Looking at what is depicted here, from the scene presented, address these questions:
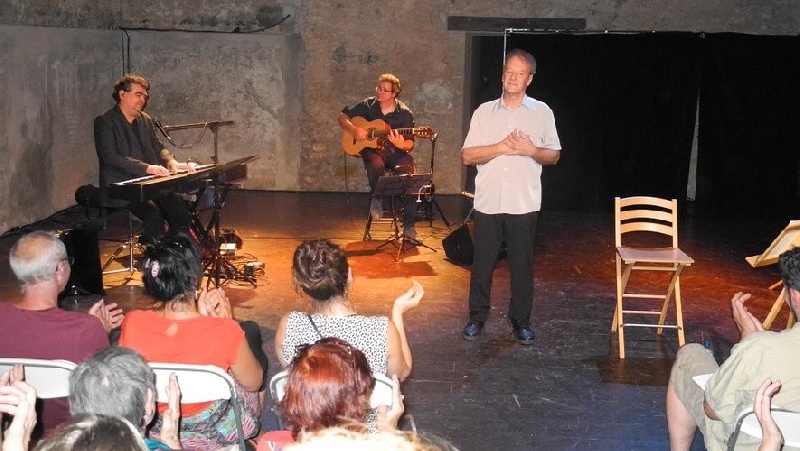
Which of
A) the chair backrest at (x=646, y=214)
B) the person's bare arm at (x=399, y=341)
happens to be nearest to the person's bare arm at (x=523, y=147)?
the chair backrest at (x=646, y=214)

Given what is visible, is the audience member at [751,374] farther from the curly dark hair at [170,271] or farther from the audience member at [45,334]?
the audience member at [45,334]

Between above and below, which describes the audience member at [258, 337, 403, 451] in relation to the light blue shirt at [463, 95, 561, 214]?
below

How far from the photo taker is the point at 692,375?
12.3 feet

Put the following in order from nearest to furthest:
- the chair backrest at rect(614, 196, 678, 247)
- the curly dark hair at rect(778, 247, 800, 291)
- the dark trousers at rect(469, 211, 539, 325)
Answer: the curly dark hair at rect(778, 247, 800, 291), the dark trousers at rect(469, 211, 539, 325), the chair backrest at rect(614, 196, 678, 247)

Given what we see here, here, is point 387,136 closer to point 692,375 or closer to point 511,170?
point 511,170

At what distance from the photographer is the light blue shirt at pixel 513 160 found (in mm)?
5574

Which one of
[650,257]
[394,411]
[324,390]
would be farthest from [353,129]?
[324,390]

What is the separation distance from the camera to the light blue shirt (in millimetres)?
5574

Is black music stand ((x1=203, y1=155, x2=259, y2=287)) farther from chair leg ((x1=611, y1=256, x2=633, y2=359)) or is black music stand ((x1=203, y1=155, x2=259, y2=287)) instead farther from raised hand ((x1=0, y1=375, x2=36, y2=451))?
raised hand ((x1=0, y1=375, x2=36, y2=451))

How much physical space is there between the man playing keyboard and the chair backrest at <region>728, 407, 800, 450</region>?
4.84 meters

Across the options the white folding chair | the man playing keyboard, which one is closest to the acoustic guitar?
the man playing keyboard

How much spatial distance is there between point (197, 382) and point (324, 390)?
90 centimetres

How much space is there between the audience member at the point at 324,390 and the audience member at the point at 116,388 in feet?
1.42

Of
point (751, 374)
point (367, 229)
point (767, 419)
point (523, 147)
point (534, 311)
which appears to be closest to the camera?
point (767, 419)
